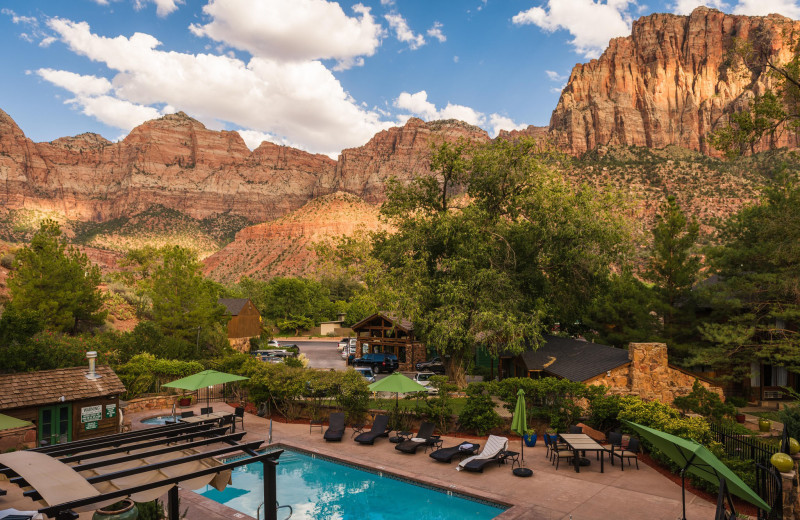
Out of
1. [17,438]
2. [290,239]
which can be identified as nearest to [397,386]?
[17,438]

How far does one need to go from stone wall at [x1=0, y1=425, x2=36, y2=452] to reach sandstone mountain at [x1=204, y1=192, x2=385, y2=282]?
8625 cm

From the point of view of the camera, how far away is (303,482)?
12.9m

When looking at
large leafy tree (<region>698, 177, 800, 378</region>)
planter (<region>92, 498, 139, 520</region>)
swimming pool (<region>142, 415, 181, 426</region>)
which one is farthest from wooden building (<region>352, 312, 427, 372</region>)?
planter (<region>92, 498, 139, 520</region>)

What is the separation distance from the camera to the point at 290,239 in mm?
114750

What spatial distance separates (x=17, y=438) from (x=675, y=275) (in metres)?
27.6

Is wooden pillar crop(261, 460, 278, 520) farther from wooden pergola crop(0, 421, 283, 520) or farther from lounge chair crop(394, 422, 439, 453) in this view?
lounge chair crop(394, 422, 439, 453)

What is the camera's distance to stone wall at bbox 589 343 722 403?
18.3 meters

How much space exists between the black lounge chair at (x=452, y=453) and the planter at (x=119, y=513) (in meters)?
8.10

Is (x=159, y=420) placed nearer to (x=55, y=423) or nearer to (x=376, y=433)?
(x=55, y=423)

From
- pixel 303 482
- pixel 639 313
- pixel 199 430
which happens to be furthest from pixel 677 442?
pixel 639 313

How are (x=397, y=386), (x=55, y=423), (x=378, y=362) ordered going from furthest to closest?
(x=378, y=362) → (x=397, y=386) → (x=55, y=423)

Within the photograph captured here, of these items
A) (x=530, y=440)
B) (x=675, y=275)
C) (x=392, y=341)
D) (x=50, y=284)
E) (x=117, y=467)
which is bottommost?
(x=392, y=341)

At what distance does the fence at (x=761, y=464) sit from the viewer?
807 centimetres

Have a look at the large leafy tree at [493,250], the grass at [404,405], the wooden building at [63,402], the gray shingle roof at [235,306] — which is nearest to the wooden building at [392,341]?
the large leafy tree at [493,250]
